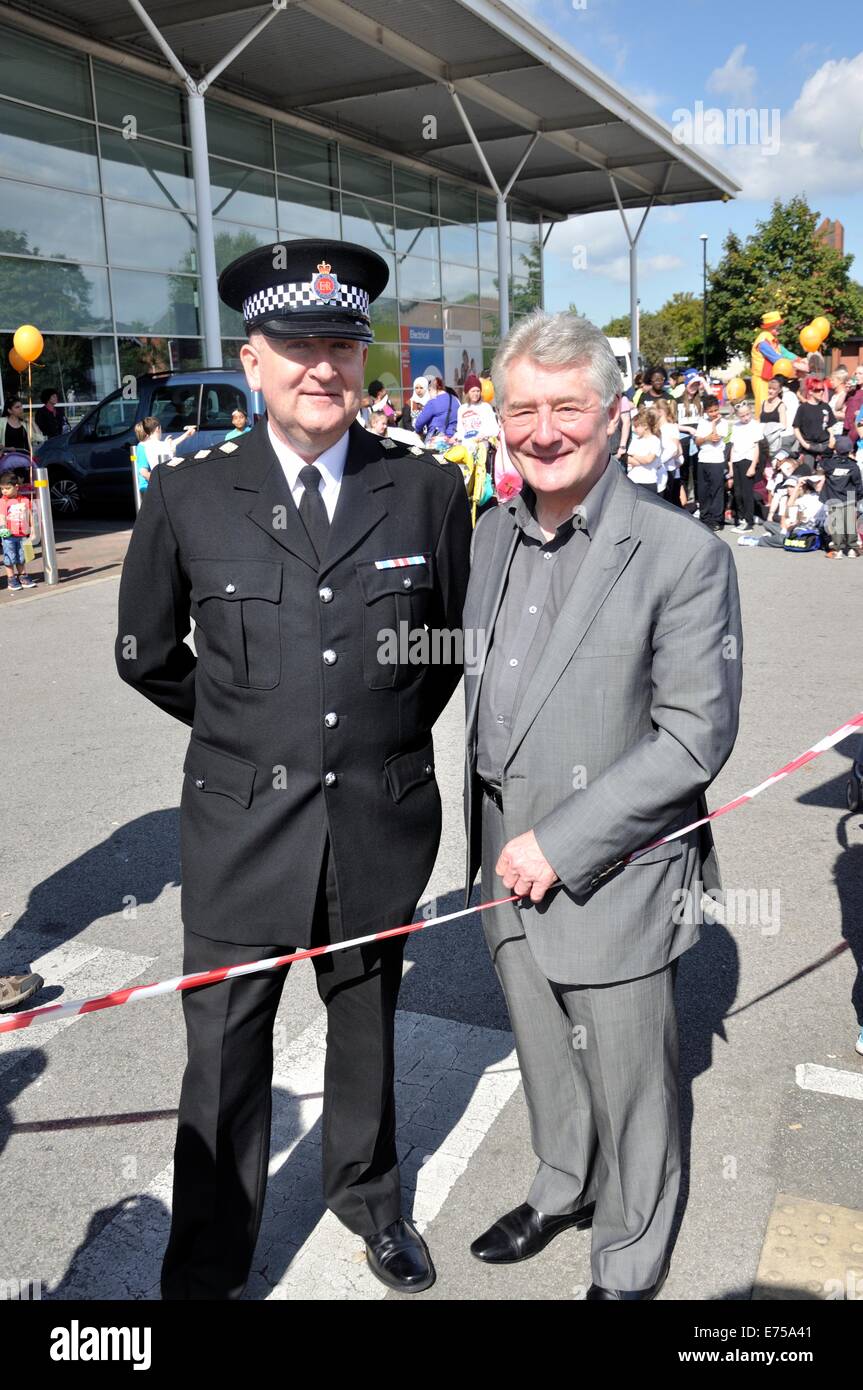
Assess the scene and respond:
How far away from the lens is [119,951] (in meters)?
4.29

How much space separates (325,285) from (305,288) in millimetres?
41

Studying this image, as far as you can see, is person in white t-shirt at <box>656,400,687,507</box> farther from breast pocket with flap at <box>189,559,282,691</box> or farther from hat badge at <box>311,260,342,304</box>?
breast pocket with flap at <box>189,559,282,691</box>

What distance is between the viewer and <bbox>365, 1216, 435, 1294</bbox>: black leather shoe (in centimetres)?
255

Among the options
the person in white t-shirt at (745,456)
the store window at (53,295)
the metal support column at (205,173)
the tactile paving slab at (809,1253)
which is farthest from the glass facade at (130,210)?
the tactile paving slab at (809,1253)

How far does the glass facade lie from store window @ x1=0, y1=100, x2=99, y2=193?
21 mm

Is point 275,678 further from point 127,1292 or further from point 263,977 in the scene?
point 127,1292

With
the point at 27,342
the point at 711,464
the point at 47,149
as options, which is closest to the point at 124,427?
the point at 27,342

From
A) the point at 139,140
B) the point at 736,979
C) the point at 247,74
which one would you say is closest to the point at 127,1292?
the point at 736,979

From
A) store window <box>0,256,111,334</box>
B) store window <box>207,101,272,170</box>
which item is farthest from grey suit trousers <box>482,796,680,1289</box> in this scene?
store window <box>207,101,272,170</box>

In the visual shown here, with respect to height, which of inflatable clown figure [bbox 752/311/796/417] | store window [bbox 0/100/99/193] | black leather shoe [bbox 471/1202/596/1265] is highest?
store window [bbox 0/100/99/193]

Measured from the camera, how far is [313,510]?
242 cm

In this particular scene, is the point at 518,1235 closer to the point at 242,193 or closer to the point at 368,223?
the point at 242,193

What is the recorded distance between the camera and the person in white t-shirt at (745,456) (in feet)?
49.4
